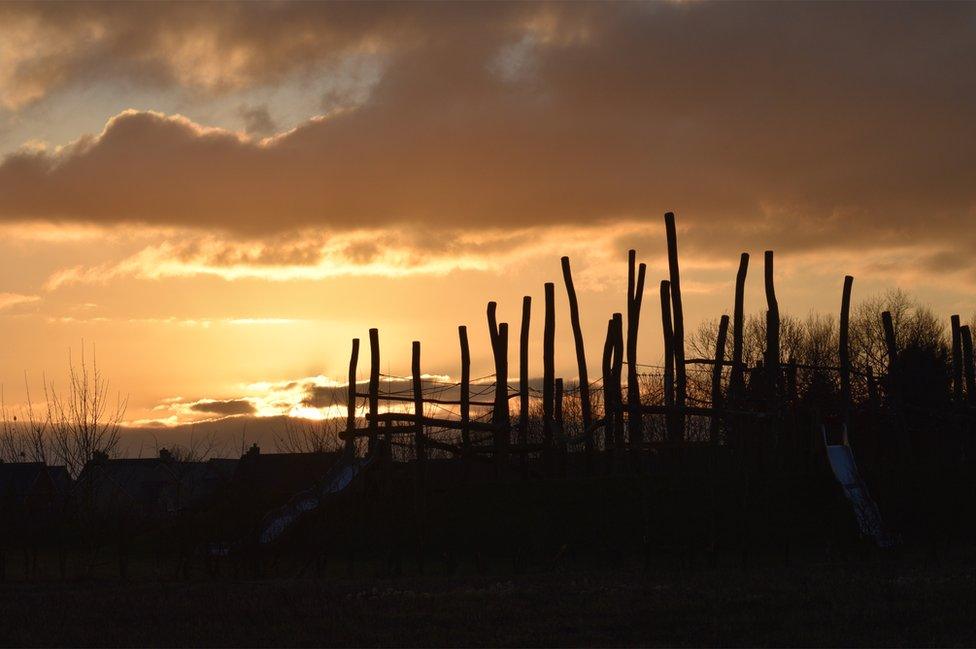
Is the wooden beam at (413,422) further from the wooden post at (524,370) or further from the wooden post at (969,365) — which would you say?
the wooden post at (969,365)

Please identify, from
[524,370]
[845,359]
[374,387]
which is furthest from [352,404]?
[845,359]

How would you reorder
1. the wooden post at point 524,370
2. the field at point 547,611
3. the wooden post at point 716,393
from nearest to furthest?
the field at point 547,611 < the wooden post at point 716,393 < the wooden post at point 524,370

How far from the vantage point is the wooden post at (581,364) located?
73.0ft

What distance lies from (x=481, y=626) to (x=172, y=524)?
1036cm

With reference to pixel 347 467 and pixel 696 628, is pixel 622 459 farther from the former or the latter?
pixel 696 628

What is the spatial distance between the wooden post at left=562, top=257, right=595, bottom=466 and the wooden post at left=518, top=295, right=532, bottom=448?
3.26 ft

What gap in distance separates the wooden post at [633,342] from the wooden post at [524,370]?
79.4 inches

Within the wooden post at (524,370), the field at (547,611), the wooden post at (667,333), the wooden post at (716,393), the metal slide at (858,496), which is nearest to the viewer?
the field at (547,611)

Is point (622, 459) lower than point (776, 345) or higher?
lower

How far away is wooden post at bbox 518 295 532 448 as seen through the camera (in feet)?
74.7

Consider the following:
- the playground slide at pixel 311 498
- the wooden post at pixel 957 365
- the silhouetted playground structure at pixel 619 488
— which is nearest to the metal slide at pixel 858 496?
the silhouetted playground structure at pixel 619 488

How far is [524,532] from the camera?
19953mm

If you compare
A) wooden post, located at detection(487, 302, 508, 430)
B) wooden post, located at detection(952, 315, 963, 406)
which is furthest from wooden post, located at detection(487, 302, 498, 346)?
wooden post, located at detection(952, 315, 963, 406)

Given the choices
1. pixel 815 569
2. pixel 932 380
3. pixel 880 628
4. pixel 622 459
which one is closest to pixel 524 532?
pixel 622 459
